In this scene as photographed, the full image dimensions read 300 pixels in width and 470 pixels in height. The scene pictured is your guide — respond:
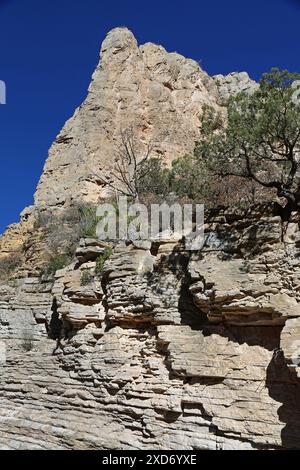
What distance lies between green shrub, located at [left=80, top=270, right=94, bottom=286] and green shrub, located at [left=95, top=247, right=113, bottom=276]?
23cm

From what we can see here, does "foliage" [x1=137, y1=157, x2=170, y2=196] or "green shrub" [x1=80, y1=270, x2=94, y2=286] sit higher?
"foliage" [x1=137, y1=157, x2=170, y2=196]

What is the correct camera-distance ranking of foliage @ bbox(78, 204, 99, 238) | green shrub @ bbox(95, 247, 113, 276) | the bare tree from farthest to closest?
the bare tree
foliage @ bbox(78, 204, 99, 238)
green shrub @ bbox(95, 247, 113, 276)

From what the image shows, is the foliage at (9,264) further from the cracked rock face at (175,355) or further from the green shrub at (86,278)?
the green shrub at (86,278)

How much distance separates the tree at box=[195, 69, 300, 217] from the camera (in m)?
7.82

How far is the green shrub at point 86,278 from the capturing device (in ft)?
34.4

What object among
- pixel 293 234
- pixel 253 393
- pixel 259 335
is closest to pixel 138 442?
pixel 253 393

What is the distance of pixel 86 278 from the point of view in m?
10.6

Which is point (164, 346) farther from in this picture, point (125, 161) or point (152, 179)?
point (125, 161)

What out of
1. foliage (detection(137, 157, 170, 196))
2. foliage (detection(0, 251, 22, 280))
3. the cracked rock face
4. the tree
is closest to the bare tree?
foliage (detection(137, 157, 170, 196))

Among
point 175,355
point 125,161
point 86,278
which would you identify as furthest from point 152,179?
point 175,355

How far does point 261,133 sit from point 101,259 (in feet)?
16.4

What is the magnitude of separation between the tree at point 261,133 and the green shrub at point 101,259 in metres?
3.39

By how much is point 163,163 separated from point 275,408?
15689 millimetres

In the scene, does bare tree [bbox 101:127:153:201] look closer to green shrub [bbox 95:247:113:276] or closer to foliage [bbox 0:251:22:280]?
foliage [bbox 0:251:22:280]
